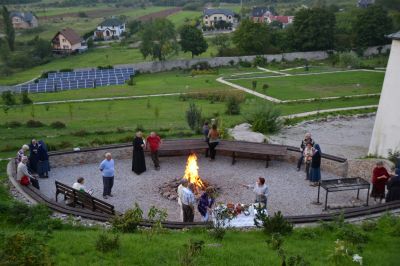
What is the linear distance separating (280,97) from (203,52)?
120 feet

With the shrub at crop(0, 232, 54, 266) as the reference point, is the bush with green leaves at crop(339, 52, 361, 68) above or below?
below

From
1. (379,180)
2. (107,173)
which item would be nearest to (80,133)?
(107,173)

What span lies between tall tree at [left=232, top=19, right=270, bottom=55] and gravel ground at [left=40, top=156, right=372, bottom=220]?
172ft

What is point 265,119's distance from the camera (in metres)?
23.2

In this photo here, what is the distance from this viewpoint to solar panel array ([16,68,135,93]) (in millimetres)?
55844

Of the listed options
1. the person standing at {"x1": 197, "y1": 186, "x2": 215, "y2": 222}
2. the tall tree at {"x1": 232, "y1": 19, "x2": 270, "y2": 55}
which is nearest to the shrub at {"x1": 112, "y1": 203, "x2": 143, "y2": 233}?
the person standing at {"x1": 197, "y1": 186, "x2": 215, "y2": 222}

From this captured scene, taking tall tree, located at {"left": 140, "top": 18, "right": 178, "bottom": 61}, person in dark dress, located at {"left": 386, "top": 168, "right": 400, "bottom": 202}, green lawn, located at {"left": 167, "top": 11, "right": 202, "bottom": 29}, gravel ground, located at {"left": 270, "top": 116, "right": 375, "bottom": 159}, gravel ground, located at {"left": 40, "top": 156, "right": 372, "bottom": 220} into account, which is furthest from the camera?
green lawn, located at {"left": 167, "top": 11, "right": 202, "bottom": 29}

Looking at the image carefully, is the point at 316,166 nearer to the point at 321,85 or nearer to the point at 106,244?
the point at 106,244

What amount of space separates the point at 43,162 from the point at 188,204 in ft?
22.3

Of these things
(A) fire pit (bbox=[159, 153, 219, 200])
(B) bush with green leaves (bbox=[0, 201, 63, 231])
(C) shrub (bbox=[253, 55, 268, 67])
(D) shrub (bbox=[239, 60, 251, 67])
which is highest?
(B) bush with green leaves (bbox=[0, 201, 63, 231])

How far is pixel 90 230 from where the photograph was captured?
10.8 m

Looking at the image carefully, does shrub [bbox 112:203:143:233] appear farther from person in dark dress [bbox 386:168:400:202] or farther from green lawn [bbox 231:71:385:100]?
green lawn [bbox 231:71:385:100]

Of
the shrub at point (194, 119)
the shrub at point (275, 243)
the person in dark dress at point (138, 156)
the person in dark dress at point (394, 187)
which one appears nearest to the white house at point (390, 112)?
the person in dark dress at point (394, 187)

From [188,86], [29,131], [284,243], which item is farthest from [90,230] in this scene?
[188,86]
